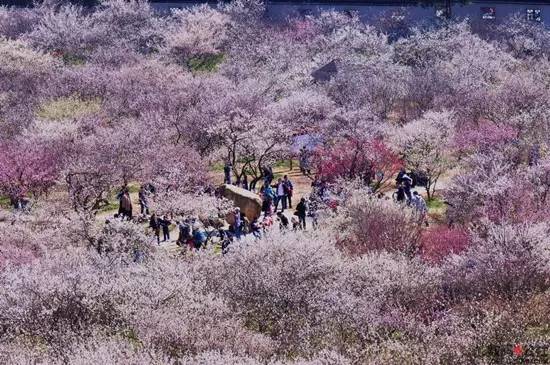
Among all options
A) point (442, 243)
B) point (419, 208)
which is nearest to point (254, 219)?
point (419, 208)

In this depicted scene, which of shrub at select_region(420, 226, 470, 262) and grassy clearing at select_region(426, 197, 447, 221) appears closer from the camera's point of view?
shrub at select_region(420, 226, 470, 262)

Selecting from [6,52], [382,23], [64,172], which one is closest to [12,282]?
[64,172]

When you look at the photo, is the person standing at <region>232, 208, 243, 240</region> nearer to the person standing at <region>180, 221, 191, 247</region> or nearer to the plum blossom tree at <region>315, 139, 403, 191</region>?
the person standing at <region>180, 221, 191, 247</region>

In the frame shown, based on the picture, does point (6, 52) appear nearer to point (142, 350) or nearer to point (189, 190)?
point (189, 190)

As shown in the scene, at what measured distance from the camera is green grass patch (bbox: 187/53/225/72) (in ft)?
178

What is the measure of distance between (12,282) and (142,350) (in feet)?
15.1

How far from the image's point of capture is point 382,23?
57.5 meters

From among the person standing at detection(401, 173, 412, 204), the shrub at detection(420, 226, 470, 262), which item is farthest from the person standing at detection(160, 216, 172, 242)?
the shrub at detection(420, 226, 470, 262)

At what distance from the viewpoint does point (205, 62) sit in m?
55.9

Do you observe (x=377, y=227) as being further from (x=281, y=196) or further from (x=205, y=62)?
(x=205, y=62)

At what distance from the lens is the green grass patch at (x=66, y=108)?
3850cm

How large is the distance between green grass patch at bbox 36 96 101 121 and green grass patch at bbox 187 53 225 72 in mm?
14338

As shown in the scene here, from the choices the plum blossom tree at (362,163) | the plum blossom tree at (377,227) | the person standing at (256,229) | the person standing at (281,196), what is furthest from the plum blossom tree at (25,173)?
the plum blossom tree at (377,227)

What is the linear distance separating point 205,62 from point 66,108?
59.5ft
